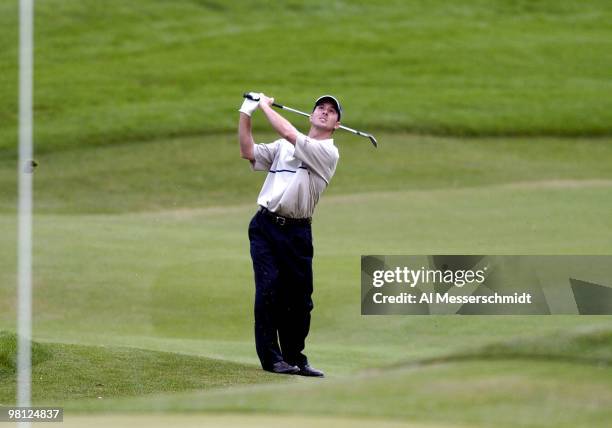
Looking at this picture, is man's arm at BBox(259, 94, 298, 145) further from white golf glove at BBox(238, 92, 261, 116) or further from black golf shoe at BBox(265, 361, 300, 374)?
black golf shoe at BBox(265, 361, 300, 374)

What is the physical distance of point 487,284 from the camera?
39.6 feet

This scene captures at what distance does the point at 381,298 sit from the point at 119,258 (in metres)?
3.42

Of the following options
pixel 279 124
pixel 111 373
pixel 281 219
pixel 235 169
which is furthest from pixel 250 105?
pixel 235 169

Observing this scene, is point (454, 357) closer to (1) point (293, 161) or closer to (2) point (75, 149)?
(1) point (293, 161)

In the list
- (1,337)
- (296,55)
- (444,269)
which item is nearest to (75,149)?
(296,55)

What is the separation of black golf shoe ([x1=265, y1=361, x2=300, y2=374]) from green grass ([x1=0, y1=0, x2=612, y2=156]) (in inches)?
603

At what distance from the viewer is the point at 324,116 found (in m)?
8.41

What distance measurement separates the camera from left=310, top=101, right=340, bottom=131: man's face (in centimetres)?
840

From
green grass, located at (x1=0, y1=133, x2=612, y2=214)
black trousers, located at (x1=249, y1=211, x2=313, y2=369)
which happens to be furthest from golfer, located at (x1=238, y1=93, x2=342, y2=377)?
green grass, located at (x1=0, y1=133, x2=612, y2=214)

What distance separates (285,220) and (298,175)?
0.31 metres

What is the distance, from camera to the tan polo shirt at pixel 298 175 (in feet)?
26.8

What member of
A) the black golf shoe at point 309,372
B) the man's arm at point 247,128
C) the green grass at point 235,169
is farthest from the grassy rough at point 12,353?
the green grass at point 235,169

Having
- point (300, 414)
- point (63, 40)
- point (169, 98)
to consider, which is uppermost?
point (63, 40)

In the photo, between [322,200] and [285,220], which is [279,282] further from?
[322,200]
